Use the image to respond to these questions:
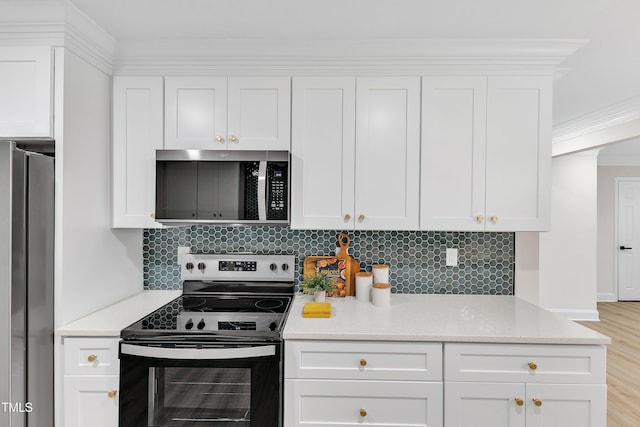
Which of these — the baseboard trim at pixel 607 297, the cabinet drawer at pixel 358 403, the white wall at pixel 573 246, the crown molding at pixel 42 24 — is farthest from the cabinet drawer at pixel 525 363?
the baseboard trim at pixel 607 297

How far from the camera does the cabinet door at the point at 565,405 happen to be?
5.65 feet

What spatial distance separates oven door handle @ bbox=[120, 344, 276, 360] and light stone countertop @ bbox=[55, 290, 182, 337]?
0.59ft

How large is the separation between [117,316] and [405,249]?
1.68 m

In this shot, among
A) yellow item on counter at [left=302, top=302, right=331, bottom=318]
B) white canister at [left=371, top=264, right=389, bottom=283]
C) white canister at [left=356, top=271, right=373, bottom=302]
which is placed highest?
white canister at [left=371, top=264, right=389, bottom=283]

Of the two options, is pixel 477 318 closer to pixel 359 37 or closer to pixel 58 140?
pixel 359 37

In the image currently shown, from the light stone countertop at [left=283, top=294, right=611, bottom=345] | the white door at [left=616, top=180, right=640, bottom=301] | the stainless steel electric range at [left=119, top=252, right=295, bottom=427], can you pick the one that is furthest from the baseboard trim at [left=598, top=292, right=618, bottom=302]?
the stainless steel electric range at [left=119, top=252, right=295, bottom=427]

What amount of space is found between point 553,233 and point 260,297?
14.4ft

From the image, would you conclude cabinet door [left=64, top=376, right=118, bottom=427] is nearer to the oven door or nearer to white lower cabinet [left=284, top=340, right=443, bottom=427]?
the oven door

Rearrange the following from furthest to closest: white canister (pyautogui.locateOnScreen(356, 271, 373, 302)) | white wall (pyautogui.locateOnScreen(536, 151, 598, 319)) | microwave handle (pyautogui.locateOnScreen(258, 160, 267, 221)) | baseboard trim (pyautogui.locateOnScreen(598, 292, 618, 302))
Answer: baseboard trim (pyautogui.locateOnScreen(598, 292, 618, 302)) → white wall (pyautogui.locateOnScreen(536, 151, 598, 319)) → white canister (pyautogui.locateOnScreen(356, 271, 373, 302)) → microwave handle (pyautogui.locateOnScreen(258, 160, 267, 221))

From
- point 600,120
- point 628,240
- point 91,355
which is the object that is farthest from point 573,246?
point 91,355

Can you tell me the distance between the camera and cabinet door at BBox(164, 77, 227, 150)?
2.17 meters

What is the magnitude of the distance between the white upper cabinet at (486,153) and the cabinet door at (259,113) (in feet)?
2.53

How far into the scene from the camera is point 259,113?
218 cm

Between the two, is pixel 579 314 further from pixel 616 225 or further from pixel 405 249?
pixel 405 249
